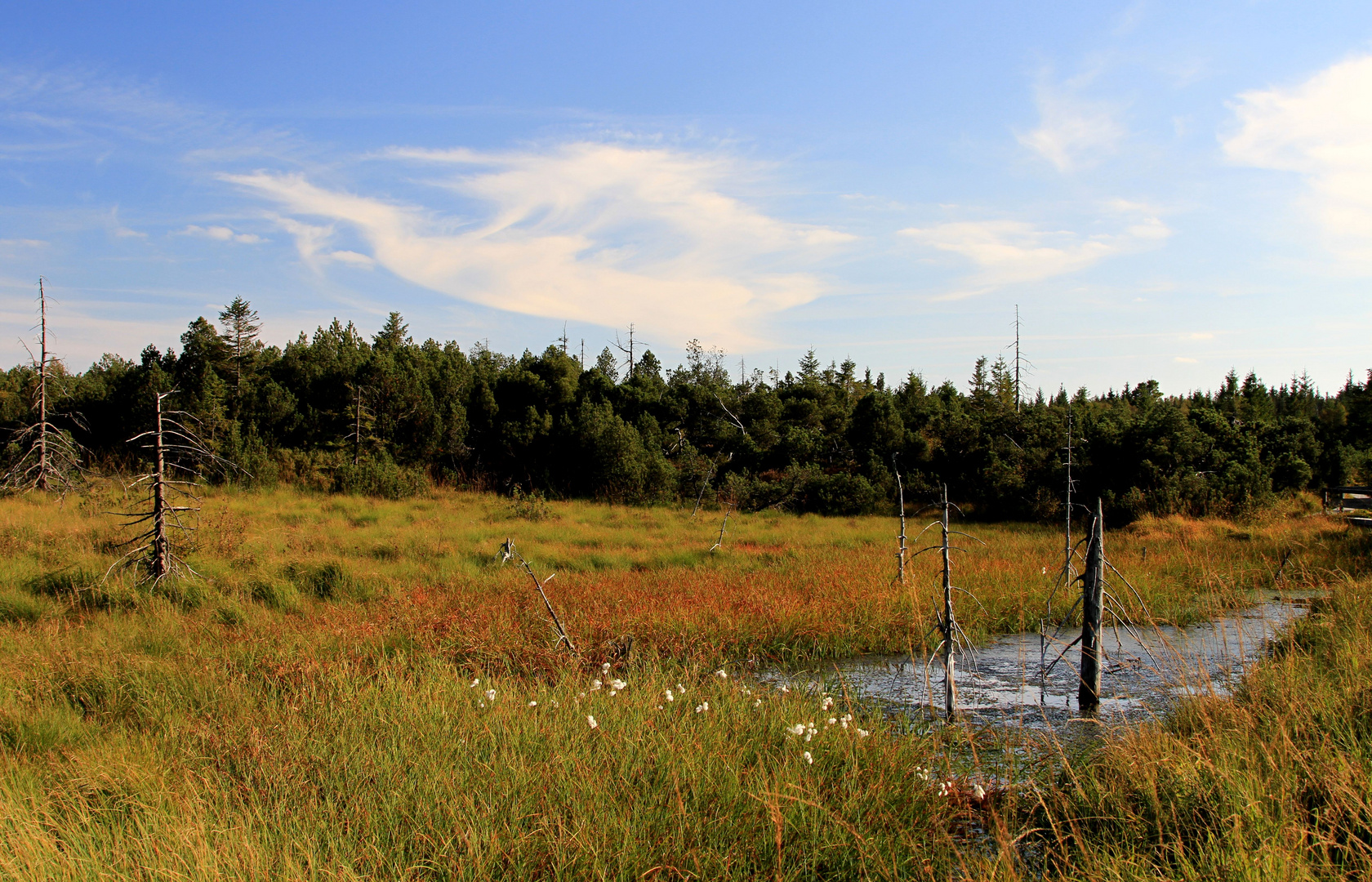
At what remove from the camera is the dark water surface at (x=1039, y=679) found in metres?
6.84

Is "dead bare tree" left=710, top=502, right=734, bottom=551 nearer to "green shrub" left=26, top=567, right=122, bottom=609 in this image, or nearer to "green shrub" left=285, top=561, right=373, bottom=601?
"green shrub" left=285, top=561, right=373, bottom=601

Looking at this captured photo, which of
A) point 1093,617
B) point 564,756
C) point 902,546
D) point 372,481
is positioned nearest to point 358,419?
point 372,481

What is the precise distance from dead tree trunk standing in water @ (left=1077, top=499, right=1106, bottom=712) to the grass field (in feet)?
4.15

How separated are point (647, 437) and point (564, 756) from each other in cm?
2651

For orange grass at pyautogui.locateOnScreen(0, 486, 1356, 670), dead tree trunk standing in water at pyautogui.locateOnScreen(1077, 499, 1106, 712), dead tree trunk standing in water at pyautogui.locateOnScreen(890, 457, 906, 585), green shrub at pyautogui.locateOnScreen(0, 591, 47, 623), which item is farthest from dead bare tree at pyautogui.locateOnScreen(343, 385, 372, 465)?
dead tree trunk standing in water at pyautogui.locateOnScreen(1077, 499, 1106, 712)

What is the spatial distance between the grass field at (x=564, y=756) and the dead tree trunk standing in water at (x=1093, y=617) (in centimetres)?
127

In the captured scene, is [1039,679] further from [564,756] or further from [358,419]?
[358,419]

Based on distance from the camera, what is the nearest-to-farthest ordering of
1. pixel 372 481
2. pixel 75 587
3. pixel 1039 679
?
pixel 1039 679 → pixel 75 587 → pixel 372 481

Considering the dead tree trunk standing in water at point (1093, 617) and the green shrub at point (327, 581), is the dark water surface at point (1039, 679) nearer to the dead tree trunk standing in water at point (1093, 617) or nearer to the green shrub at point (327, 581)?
the dead tree trunk standing in water at point (1093, 617)

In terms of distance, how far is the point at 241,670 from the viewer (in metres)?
6.91

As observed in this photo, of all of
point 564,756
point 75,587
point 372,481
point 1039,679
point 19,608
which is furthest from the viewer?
point 372,481

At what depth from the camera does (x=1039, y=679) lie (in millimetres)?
8500

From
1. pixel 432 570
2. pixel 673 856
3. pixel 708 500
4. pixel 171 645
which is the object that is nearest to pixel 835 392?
pixel 708 500

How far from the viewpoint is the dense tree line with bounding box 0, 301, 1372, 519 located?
963 inches
